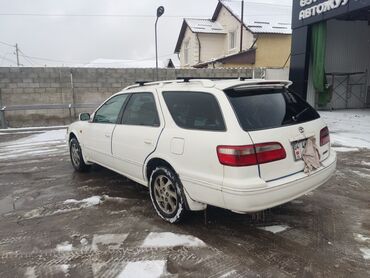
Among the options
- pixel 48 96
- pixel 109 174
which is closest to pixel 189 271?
pixel 109 174

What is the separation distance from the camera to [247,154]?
2939mm

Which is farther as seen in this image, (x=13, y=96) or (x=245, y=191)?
(x=13, y=96)

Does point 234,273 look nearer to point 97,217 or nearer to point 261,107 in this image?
point 261,107

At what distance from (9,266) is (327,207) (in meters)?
3.71

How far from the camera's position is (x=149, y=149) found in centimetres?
384

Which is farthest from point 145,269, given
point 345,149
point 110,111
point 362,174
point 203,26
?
point 203,26

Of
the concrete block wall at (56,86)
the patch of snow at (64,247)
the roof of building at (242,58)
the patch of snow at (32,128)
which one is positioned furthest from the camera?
the roof of building at (242,58)

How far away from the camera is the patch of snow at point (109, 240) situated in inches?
132

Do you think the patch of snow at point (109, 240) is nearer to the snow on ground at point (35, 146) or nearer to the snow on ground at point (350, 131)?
the snow on ground at point (35, 146)

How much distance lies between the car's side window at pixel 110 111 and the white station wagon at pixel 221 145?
1.35 feet

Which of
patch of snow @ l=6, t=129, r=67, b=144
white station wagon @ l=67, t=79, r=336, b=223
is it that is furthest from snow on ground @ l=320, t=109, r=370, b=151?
patch of snow @ l=6, t=129, r=67, b=144

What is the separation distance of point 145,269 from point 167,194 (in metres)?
0.99

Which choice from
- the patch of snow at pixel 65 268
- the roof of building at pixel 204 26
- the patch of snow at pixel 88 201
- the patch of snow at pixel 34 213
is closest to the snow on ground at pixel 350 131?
the patch of snow at pixel 88 201

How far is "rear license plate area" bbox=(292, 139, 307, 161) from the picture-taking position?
325cm
